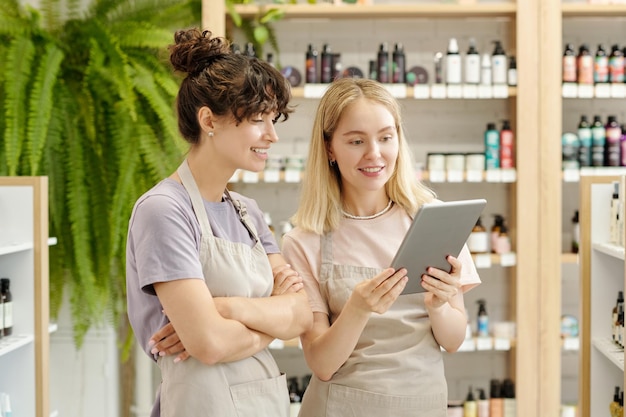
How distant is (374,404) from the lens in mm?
1792

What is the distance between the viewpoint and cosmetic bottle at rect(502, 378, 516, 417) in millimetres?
4129

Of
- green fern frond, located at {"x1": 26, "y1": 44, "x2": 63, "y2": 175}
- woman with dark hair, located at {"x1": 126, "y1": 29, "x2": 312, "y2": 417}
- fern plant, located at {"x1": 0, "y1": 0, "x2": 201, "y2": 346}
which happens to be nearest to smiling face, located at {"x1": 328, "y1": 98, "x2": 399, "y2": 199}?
woman with dark hair, located at {"x1": 126, "y1": 29, "x2": 312, "y2": 417}

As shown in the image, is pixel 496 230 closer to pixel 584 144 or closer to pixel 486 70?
pixel 584 144

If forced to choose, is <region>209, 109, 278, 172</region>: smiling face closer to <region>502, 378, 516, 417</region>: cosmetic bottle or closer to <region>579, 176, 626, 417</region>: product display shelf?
<region>579, 176, 626, 417</region>: product display shelf

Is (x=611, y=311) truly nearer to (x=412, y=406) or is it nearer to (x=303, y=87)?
(x=412, y=406)

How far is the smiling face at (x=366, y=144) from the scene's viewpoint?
1.85m

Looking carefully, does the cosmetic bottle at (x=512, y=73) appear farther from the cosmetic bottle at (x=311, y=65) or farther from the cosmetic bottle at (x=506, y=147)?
the cosmetic bottle at (x=311, y=65)

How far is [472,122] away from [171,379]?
315 cm

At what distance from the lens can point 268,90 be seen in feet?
5.57

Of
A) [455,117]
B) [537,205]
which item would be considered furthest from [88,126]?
[537,205]

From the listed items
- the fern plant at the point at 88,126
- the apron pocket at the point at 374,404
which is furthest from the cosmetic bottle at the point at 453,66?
the apron pocket at the point at 374,404

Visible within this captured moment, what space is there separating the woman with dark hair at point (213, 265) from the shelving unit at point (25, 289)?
149 cm

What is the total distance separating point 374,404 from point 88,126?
241 cm

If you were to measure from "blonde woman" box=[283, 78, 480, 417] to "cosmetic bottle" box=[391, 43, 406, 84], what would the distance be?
2180 mm
